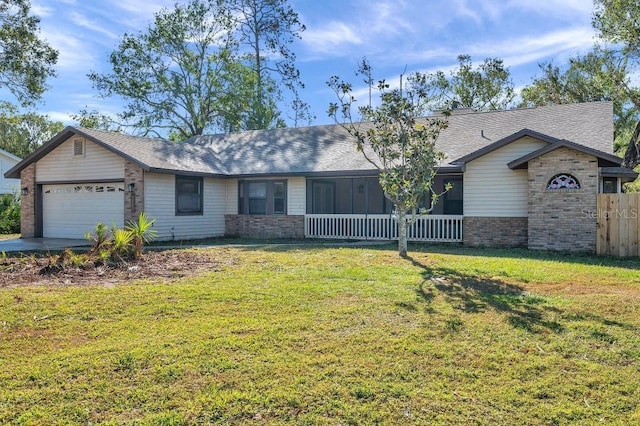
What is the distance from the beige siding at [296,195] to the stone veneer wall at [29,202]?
33.3 feet

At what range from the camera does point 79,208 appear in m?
18.3

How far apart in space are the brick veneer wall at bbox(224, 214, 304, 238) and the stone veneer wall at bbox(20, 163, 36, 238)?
7.55m

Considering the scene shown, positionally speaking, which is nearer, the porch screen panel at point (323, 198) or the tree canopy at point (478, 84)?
the porch screen panel at point (323, 198)

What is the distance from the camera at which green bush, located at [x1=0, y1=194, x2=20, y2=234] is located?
74.6 feet

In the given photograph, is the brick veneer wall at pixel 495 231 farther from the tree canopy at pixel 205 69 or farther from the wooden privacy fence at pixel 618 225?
the tree canopy at pixel 205 69

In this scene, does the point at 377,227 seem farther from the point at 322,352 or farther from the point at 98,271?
the point at 322,352

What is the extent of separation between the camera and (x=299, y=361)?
4730 mm

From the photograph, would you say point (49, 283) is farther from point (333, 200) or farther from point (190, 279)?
point (333, 200)

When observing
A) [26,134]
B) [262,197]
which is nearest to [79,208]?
[262,197]

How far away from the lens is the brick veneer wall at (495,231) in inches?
569

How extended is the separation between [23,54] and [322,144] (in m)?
12.0

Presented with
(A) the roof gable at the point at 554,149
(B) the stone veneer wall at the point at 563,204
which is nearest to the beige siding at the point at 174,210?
(A) the roof gable at the point at 554,149

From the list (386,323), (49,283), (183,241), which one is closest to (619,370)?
(386,323)

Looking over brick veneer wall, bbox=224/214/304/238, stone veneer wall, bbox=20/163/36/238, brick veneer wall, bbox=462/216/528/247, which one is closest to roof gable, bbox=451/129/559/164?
brick veneer wall, bbox=462/216/528/247
